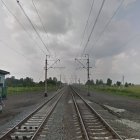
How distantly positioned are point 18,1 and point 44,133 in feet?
25.0

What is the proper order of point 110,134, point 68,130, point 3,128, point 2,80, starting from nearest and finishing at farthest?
1. point 110,134
2. point 68,130
3. point 3,128
4. point 2,80

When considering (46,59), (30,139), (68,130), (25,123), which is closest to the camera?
(30,139)

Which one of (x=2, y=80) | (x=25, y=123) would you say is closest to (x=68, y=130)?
(x=25, y=123)

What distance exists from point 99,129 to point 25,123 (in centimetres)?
506

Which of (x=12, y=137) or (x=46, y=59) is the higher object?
(x=46, y=59)

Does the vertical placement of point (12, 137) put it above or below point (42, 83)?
below

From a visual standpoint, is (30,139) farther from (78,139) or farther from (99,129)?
(99,129)

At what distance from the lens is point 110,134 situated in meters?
15.6

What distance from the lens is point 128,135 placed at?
1564 cm

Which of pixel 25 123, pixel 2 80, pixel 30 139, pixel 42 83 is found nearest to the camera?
pixel 30 139

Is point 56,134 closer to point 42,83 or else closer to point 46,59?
point 46,59

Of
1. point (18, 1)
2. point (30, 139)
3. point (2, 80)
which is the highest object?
point (18, 1)

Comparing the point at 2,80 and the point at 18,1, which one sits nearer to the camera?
the point at 18,1

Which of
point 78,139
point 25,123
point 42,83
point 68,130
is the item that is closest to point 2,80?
point 25,123
